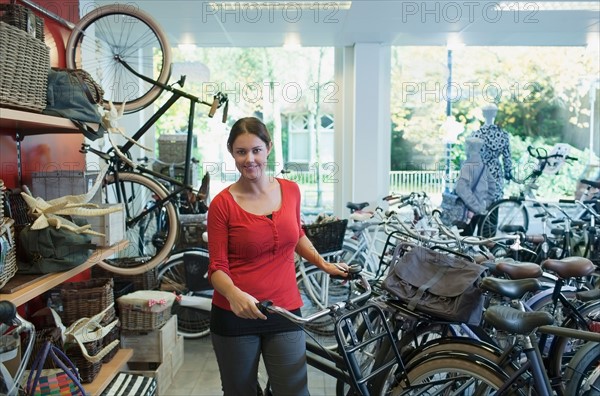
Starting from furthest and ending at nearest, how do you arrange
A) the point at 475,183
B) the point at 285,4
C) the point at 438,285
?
1. the point at 475,183
2. the point at 285,4
3. the point at 438,285

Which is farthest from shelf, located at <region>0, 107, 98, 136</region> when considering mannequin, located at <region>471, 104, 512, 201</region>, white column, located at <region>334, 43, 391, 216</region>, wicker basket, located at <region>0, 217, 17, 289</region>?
mannequin, located at <region>471, 104, 512, 201</region>

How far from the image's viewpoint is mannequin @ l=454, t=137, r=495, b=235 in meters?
4.60

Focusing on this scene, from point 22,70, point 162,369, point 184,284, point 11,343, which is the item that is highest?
point 22,70

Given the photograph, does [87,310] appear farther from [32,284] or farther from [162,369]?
[32,284]

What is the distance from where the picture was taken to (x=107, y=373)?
7.96ft

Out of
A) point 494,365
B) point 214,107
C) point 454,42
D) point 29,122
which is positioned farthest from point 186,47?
point 494,365

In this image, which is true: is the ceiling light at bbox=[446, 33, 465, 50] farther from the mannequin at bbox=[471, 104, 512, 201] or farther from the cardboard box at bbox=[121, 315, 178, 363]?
the cardboard box at bbox=[121, 315, 178, 363]

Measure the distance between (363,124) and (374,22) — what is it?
1016 millimetres

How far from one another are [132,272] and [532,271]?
2253 millimetres

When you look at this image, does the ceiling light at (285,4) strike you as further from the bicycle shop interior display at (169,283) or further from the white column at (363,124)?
the white column at (363,124)

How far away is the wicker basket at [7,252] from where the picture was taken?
1543 millimetres

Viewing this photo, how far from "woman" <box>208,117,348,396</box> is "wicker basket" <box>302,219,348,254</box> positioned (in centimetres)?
143

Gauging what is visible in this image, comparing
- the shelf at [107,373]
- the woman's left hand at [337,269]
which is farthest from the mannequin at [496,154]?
the shelf at [107,373]

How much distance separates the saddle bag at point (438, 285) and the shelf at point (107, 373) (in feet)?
4.67
